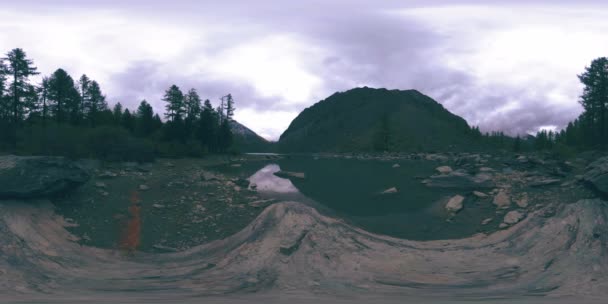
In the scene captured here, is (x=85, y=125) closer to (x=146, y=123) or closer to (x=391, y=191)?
(x=146, y=123)

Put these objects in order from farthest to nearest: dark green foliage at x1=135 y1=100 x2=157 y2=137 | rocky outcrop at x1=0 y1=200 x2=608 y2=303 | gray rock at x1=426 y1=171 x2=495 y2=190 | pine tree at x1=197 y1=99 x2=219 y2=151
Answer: pine tree at x1=197 y1=99 x2=219 y2=151 < dark green foliage at x1=135 y1=100 x2=157 y2=137 < gray rock at x1=426 y1=171 x2=495 y2=190 < rocky outcrop at x1=0 y1=200 x2=608 y2=303

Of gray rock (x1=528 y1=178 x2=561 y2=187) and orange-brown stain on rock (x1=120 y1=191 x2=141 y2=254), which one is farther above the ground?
gray rock (x1=528 y1=178 x2=561 y2=187)

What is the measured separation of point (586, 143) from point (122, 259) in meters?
53.6

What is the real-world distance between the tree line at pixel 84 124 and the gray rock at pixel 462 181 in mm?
18973

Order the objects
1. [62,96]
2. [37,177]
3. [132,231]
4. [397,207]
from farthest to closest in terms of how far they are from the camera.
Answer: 1. [62,96]
2. [397,207]
3. [37,177]
4. [132,231]

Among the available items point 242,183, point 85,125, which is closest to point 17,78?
point 85,125

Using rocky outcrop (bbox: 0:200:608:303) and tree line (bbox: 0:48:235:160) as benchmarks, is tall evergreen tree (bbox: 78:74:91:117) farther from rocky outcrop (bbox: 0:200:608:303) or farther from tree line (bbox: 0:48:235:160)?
rocky outcrop (bbox: 0:200:608:303)

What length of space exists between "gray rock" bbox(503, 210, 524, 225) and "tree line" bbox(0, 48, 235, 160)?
20.7 m

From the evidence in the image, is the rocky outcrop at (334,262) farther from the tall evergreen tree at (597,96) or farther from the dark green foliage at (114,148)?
the tall evergreen tree at (597,96)

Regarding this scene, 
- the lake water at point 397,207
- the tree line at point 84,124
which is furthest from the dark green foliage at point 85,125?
the lake water at point 397,207

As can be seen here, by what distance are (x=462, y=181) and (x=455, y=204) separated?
235 centimetres

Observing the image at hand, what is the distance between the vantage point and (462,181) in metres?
11.1

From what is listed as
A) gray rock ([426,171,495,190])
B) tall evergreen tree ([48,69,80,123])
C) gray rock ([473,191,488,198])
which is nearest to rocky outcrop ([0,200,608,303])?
gray rock ([473,191,488,198])

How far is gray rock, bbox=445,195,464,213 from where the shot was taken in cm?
896
